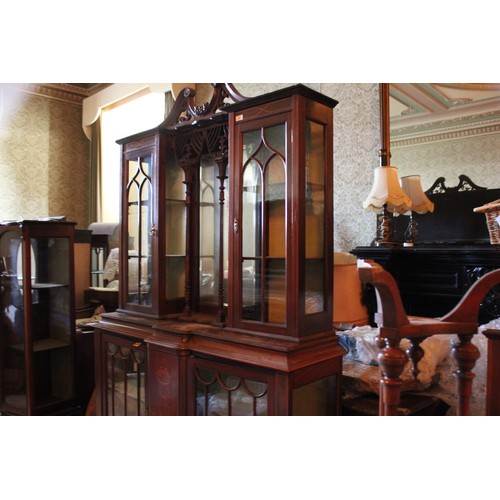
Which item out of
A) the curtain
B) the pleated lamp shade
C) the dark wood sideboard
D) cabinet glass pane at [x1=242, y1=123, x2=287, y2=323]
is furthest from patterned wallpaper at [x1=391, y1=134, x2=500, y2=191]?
the curtain

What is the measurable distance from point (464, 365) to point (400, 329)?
0.51ft

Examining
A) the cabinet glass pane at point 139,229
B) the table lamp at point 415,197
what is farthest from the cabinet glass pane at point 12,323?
the table lamp at point 415,197

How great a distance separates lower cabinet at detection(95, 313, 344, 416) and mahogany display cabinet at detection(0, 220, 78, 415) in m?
0.79

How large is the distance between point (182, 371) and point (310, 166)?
30.1 inches

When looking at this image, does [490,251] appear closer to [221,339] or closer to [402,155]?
[402,155]

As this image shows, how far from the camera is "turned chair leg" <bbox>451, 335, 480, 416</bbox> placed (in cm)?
70

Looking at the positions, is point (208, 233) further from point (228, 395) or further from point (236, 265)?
point (228, 395)

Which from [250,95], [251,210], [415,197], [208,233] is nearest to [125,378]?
[208,233]

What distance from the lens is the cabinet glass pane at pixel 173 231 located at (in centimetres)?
171

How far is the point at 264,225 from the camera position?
1304 mm

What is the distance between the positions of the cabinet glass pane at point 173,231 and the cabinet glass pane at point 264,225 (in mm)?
455

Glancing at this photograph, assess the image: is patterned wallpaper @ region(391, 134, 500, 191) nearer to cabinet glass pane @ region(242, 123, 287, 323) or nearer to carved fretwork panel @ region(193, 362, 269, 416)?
cabinet glass pane @ region(242, 123, 287, 323)

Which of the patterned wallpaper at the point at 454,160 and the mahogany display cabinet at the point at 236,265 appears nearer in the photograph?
the mahogany display cabinet at the point at 236,265

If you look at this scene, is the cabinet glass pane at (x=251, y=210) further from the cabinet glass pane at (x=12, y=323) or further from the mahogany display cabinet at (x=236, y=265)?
the cabinet glass pane at (x=12, y=323)
